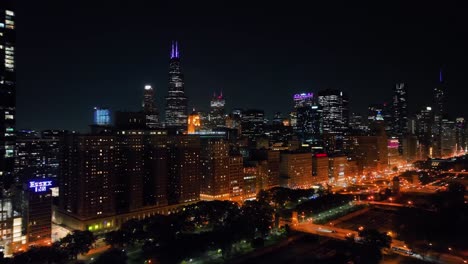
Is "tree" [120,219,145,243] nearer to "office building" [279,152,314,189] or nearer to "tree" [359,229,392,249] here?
"tree" [359,229,392,249]

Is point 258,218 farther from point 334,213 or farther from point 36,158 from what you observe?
point 36,158

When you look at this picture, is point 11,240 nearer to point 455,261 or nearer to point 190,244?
point 190,244

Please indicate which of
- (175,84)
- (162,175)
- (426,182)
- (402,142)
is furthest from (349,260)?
(402,142)

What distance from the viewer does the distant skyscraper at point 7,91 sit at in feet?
196

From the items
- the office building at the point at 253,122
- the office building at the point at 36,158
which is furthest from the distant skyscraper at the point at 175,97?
the office building at the point at 36,158

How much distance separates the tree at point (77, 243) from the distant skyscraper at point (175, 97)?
112 metres

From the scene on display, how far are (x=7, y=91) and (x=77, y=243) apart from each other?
30.4 m

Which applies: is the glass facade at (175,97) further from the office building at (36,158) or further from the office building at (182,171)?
the office building at (182,171)

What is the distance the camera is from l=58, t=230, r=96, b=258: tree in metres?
45.6

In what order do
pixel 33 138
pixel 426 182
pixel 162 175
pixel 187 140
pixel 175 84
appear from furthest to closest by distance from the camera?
pixel 175 84
pixel 33 138
pixel 426 182
pixel 187 140
pixel 162 175

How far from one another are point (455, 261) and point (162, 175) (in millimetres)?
46616

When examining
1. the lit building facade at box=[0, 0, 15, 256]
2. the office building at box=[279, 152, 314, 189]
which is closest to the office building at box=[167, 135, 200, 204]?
the lit building facade at box=[0, 0, 15, 256]

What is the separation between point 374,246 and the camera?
151 ft

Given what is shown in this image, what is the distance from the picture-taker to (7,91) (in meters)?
60.8
